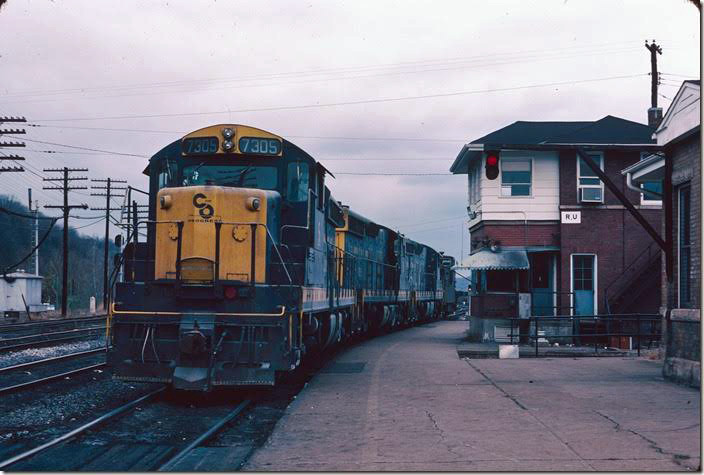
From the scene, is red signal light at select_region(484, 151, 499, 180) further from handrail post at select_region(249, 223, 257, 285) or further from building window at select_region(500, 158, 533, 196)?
building window at select_region(500, 158, 533, 196)

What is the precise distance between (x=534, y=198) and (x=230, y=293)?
15164mm

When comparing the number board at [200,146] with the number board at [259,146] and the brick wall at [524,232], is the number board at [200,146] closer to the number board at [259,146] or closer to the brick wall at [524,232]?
Result: the number board at [259,146]

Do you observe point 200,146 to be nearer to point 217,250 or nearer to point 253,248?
point 217,250

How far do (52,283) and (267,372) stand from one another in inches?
2862

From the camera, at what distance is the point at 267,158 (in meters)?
12.6

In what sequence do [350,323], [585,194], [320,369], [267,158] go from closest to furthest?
[267,158] → [320,369] → [350,323] → [585,194]

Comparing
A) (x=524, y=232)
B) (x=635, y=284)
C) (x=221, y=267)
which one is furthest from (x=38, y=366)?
(x=635, y=284)

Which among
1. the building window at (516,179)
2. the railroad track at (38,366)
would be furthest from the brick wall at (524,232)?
the railroad track at (38,366)

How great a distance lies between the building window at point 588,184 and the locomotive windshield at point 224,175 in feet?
47.5

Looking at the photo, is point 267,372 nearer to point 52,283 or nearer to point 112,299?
point 112,299

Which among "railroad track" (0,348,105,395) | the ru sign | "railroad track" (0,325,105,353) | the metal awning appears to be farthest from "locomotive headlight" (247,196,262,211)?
the ru sign

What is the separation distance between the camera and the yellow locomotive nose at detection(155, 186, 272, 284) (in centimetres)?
1144

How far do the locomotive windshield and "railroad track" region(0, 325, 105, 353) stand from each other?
10.3 metres

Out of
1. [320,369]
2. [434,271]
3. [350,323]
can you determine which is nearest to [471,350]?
[350,323]
